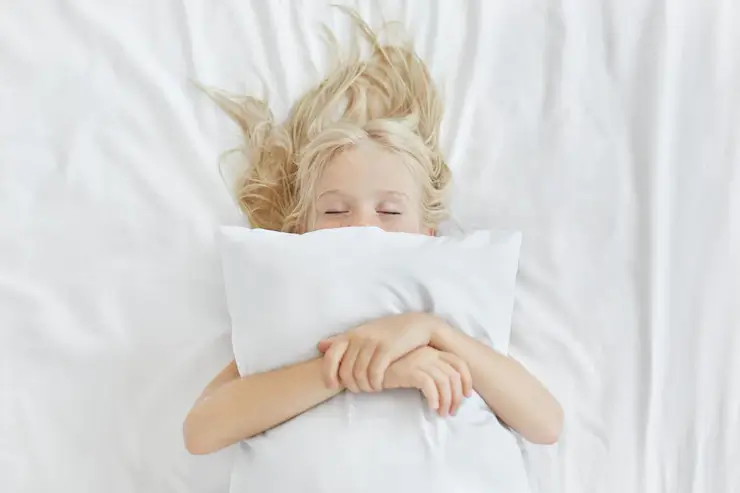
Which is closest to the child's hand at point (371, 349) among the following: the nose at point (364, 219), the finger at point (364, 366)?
the finger at point (364, 366)

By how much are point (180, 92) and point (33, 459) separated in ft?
1.95

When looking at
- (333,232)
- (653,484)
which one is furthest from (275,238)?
(653,484)

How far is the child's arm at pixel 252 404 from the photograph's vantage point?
3.35 feet

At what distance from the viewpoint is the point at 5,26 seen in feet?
4.61

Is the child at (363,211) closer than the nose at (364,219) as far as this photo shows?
Yes

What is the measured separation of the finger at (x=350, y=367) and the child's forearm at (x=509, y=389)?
10cm

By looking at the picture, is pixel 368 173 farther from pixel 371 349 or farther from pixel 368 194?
pixel 371 349

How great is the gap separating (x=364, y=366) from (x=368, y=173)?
12.1 inches

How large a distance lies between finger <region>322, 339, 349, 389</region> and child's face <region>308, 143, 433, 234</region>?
212mm

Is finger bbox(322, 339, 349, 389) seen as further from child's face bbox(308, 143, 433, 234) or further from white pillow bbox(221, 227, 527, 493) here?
child's face bbox(308, 143, 433, 234)

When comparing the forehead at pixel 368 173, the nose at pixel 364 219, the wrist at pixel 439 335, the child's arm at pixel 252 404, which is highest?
the forehead at pixel 368 173

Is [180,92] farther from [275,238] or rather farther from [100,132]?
[275,238]

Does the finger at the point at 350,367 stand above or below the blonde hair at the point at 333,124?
below

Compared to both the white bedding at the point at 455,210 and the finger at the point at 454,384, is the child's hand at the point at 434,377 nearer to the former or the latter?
the finger at the point at 454,384
